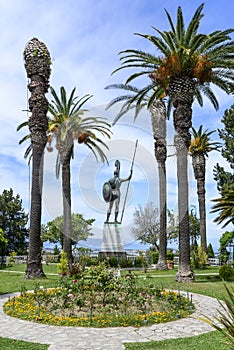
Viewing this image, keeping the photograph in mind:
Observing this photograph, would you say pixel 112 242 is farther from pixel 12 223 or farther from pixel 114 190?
pixel 12 223

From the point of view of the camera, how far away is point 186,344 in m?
6.70

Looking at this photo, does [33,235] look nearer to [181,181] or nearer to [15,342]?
[181,181]

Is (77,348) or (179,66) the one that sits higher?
(179,66)

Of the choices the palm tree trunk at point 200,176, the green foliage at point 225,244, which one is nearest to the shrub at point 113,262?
the green foliage at point 225,244

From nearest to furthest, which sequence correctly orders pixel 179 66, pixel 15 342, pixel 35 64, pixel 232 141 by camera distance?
pixel 15 342 < pixel 179 66 < pixel 35 64 < pixel 232 141

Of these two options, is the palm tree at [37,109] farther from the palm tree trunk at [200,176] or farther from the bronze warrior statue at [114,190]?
the palm tree trunk at [200,176]

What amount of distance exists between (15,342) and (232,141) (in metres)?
30.7

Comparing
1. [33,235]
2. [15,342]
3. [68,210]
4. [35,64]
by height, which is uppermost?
[35,64]

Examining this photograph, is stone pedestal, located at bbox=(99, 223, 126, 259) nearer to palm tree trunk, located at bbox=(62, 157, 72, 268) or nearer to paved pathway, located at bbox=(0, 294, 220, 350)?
palm tree trunk, located at bbox=(62, 157, 72, 268)

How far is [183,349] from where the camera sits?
6.34m

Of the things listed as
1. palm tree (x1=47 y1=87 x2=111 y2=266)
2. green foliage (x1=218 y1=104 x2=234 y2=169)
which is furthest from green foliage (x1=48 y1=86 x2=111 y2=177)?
green foliage (x1=218 y1=104 x2=234 y2=169)

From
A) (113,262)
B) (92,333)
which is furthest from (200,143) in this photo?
(92,333)

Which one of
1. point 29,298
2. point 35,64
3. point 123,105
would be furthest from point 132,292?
point 123,105

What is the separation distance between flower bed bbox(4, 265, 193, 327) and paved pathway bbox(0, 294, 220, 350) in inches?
13.4
